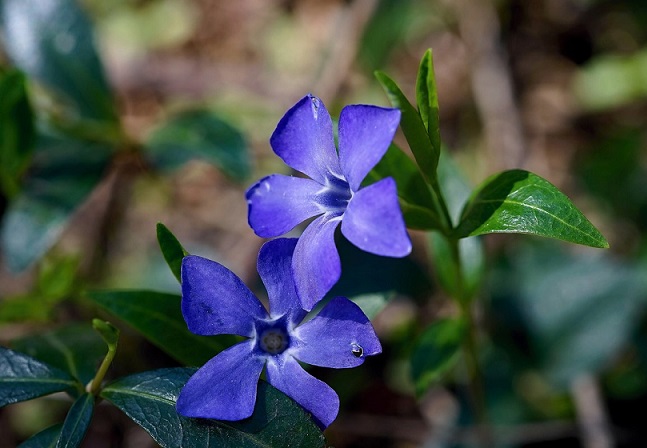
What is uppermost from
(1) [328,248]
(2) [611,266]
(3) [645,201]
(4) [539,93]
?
(4) [539,93]

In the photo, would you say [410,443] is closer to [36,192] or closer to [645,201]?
[645,201]

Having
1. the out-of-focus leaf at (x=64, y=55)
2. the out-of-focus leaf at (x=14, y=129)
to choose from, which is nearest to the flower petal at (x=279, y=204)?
the out-of-focus leaf at (x=14, y=129)

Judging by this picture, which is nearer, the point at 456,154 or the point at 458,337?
the point at 458,337

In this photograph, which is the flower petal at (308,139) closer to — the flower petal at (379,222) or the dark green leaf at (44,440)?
the flower petal at (379,222)

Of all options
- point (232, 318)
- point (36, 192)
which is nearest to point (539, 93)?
point (36, 192)

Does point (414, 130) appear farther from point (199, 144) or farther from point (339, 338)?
point (199, 144)

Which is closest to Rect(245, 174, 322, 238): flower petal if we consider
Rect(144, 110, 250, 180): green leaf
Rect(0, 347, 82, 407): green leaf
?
Rect(0, 347, 82, 407): green leaf
